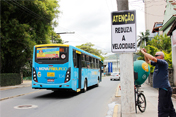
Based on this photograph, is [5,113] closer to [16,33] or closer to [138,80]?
[138,80]

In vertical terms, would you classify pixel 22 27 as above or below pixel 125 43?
above

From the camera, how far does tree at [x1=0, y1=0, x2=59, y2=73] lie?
21.6 meters

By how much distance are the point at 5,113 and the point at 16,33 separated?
15669 mm

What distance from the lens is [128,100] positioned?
6180mm

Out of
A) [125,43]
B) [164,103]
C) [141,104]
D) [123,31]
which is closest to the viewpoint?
[164,103]

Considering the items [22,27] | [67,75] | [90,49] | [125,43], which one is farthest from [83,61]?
[90,49]

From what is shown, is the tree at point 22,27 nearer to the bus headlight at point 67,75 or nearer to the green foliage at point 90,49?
the bus headlight at point 67,75

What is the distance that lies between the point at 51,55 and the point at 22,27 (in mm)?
11474

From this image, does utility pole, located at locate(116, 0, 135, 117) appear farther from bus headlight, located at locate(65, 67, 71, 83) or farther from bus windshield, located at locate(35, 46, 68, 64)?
bus windshield, located at locate(35, 46, 68, 64)

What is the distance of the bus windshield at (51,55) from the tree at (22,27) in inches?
419

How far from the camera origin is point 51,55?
12.0m

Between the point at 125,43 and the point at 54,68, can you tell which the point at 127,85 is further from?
the point at 54,68

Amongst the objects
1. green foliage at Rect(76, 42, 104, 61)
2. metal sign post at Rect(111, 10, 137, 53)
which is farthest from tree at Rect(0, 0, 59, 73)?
green foliage at Rect(76, 42, 104, 61)

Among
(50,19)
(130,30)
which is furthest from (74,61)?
(50,19)
